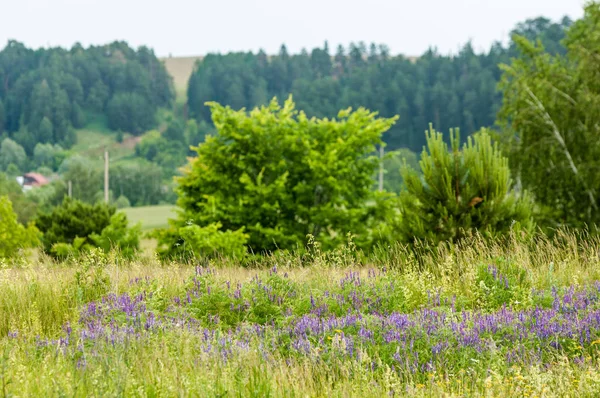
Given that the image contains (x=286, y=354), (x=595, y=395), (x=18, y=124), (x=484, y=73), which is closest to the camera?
(x=595, y=395)

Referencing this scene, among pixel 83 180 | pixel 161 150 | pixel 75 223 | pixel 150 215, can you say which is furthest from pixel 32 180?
pixel 75 223

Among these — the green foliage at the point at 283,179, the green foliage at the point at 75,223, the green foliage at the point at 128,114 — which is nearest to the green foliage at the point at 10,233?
the green foliage at the point at 75,223

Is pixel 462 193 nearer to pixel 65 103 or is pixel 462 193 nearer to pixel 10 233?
pixel 10 233

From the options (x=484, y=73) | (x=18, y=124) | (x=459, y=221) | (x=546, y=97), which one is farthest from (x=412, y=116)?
(x=459, y=221)

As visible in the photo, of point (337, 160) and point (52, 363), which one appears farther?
point (337, 160)

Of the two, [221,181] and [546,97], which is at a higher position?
[546,97]

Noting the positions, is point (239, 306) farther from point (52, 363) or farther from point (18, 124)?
point (18, 124)

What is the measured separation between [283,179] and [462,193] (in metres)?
8.12

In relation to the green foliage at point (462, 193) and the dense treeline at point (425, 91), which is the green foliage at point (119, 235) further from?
the dense treeline at point (425, 91)

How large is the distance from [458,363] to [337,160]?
1582 centimetres

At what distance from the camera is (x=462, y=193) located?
13.2 metres

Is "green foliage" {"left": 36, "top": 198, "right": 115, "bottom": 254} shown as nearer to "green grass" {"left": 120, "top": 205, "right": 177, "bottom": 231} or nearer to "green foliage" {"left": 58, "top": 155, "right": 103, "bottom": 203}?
"green grass" {"left": 120, "top": 205, "right": 177, "bottom": 231}

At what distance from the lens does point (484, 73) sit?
147 m

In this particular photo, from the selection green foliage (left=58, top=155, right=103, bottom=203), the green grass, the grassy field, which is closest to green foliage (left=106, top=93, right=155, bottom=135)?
green foliage (left=58, top=155, right=103, bottom=203)
